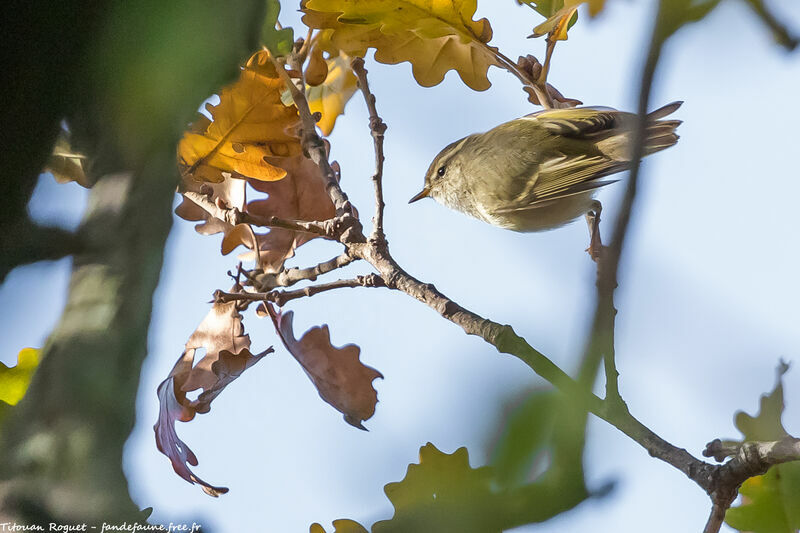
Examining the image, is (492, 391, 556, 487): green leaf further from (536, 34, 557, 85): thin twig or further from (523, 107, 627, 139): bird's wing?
(523, 107, 627, 139): bird's wing

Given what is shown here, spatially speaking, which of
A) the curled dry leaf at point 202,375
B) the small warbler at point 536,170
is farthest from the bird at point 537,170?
the curled dry leaf at point 202,375

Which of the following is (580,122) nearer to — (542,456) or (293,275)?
(293,275)

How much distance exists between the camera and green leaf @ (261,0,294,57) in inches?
34.1

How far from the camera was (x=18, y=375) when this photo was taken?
0.54 meters

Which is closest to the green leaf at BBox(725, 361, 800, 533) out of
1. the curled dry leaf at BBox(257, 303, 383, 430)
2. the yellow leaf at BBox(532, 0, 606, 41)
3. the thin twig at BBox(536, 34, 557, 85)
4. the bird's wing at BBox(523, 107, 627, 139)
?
→ the yellow leaf at BBox(532, 0, 606, 41)

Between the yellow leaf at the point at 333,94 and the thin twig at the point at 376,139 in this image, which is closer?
the thin twig at the point at 376,139

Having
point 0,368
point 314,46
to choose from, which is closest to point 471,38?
point 314,46

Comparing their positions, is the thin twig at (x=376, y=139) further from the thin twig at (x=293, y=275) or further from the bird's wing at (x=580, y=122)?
the bird's wing at (x=580, y=122)

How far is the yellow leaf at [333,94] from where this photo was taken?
1.15 metres

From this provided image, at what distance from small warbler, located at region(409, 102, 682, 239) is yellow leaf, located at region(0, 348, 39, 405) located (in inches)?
42.9

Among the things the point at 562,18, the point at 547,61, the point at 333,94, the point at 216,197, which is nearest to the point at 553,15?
the point at 562,18

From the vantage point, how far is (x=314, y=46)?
101cm

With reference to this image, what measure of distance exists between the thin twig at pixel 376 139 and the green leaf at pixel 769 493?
1.50ft

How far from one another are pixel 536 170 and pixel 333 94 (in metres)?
0.61
